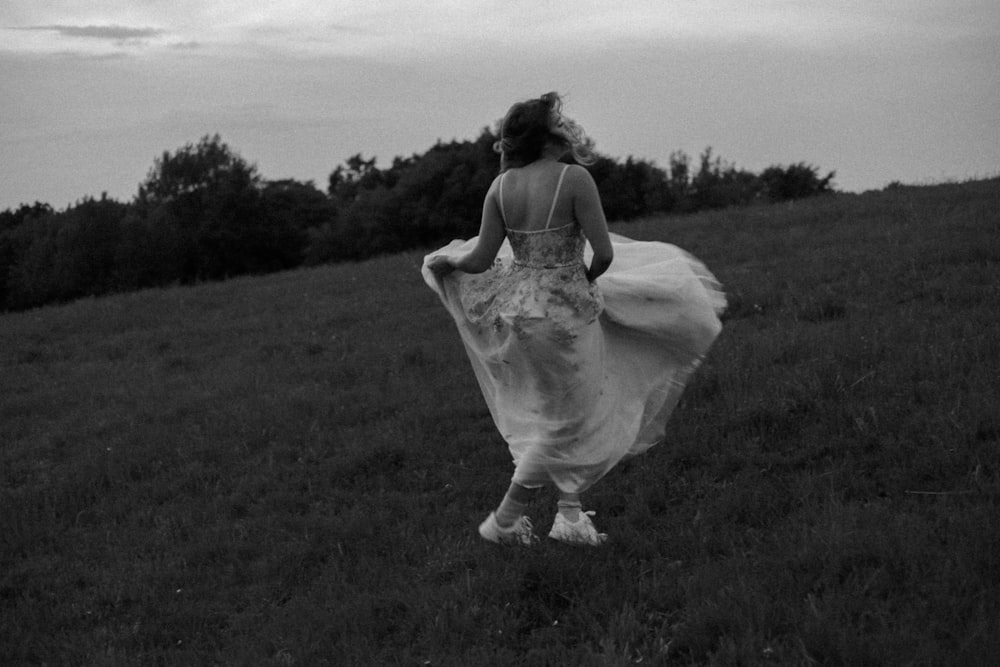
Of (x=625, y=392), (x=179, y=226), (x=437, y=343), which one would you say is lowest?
(x=179, y=226)

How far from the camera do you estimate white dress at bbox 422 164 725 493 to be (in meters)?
6.24

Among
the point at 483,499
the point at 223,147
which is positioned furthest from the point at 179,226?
the point at 483,499

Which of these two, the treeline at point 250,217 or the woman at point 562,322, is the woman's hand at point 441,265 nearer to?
the woman at point 562,322

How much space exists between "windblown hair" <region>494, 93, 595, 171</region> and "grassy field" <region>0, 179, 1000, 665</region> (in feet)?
8.07

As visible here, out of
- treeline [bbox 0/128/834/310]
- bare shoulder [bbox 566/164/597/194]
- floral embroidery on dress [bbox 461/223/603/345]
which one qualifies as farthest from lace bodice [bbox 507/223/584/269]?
treeline [bbox 0/128/834/310]

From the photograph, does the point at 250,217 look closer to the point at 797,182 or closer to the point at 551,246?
the point at 797,182

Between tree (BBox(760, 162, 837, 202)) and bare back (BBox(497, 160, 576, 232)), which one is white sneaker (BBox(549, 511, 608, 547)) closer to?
bare back (BBox(497, 160, 576, 232))

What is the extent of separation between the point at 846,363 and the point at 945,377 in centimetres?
101

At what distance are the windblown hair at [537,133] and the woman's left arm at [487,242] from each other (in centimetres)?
23

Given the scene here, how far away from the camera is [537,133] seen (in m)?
6.00

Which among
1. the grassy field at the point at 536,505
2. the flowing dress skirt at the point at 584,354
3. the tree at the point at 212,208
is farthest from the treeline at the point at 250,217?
the flowing dress skirt at the point at 584,354

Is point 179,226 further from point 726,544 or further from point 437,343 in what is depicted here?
point 726,544

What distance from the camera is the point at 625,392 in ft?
21.9

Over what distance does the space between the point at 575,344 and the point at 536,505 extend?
166 cm
